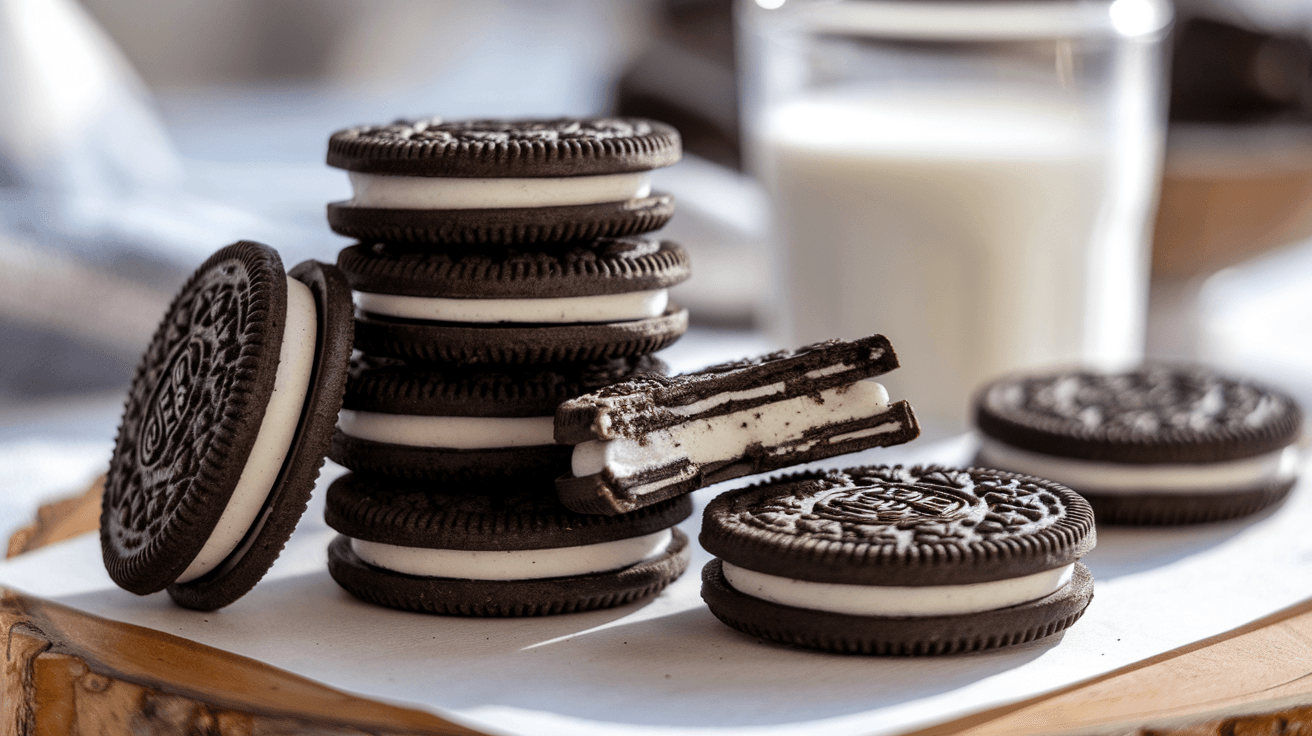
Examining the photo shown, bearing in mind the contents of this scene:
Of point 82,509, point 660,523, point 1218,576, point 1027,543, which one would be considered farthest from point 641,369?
point 82,509

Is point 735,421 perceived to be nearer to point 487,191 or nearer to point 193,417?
point 487,191

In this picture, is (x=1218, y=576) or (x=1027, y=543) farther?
(x=1218, y=576)

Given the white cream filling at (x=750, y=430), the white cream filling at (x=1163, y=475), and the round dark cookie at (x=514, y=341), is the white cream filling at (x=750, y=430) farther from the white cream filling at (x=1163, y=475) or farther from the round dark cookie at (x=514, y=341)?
the white cream filling at (x=1163, y=475)

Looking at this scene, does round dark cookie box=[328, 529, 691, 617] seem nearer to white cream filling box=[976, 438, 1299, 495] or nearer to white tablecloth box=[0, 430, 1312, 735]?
white tablecloth box=[0, 430, 1312, 735]

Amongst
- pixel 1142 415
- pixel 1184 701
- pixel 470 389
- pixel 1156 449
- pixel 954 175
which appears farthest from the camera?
pixel 954 175

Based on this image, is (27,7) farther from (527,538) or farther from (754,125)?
(527,538)

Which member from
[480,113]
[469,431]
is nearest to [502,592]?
[469,431]
